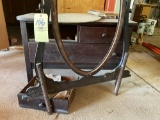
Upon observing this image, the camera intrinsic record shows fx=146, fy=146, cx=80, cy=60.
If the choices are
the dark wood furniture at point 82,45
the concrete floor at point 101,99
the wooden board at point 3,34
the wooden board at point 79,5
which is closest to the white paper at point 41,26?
the dark wood furniture at point 82,45

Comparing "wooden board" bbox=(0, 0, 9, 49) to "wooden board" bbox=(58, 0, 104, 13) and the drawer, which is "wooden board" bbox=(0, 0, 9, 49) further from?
the drawer

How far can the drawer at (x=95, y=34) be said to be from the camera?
3.42 ft

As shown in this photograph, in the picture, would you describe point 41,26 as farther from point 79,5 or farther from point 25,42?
point 79,5

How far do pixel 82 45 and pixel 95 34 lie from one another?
126 millimetres

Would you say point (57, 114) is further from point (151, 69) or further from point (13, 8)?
point (13, 8)

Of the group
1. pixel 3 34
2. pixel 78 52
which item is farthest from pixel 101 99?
pixel 3 34

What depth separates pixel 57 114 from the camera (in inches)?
37.8

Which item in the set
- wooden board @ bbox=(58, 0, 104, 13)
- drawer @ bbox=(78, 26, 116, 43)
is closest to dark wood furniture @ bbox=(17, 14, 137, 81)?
drawer @ bbox=(78, 26, 116, 43)

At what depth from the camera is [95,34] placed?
106 centimetres

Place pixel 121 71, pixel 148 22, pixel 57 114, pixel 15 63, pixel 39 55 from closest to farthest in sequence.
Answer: pixel 39 55
pixel 57 114
pixel 121 71
pixel 15 63
pixel 148 22

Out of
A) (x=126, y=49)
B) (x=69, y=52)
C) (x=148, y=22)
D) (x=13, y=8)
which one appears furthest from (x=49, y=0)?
(x=13, y=8)

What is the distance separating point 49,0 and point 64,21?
0.34 meters

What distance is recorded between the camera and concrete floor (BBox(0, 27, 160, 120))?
0.96 metres

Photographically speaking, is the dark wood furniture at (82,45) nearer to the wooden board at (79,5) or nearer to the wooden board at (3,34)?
the wooden board at (3,34)
